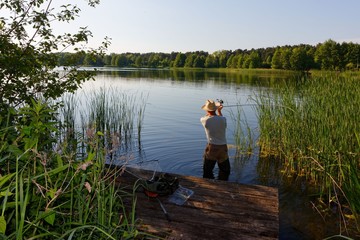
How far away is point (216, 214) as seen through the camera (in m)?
4.41

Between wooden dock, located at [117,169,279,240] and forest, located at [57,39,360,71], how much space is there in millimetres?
3769

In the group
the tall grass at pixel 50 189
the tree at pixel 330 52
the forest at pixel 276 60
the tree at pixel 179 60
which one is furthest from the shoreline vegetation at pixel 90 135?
the tree at pixel 179 60

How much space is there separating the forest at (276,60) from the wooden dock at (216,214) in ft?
12.4

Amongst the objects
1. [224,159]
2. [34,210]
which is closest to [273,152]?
[224,159]

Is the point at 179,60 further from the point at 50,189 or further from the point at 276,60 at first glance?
the point at 50,189

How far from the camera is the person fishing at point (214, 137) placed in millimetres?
7109

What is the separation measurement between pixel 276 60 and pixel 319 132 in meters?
80.3

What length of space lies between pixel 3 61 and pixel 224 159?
5.29m

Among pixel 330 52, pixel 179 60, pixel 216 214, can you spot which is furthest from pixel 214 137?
pixel 179 60

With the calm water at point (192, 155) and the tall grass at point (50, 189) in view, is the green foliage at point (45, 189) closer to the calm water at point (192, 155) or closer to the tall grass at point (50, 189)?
the tall grass at point (50, 189)

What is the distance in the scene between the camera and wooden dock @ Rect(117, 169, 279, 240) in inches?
155

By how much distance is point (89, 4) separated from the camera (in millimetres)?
6656

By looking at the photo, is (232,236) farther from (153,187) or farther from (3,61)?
(3,61)

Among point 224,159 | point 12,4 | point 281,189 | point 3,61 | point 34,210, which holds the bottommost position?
point 281,189
